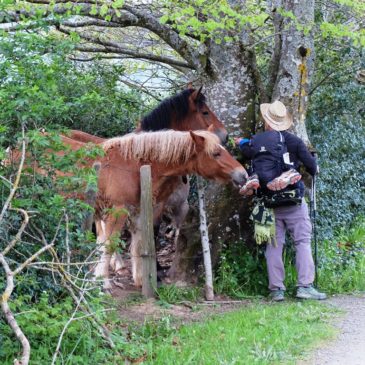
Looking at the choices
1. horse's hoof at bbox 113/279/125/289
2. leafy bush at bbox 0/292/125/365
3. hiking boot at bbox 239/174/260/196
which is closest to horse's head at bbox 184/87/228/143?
hiking boot at bbox 239/174/260/196

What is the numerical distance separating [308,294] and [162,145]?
250 centimetres

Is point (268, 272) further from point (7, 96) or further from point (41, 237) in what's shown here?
point (7, 96)

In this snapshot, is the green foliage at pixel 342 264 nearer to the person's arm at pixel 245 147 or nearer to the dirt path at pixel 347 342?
the dirt path at pixel 347 342

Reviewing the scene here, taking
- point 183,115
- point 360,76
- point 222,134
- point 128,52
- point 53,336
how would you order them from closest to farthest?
point 53,336, point 222,134, point 183,115, point 128,52, point 360,76

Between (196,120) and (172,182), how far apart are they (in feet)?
3.92

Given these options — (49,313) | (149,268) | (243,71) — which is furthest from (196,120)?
(49,313)

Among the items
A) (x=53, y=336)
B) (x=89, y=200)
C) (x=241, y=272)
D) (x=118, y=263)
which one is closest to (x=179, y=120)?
(x=118, y=263)

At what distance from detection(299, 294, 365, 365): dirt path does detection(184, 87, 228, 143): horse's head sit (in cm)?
275

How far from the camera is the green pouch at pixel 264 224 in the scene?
23.5 feet

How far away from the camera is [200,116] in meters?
8.48

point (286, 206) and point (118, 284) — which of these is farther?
point (118, 284)

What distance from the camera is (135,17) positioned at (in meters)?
8.47

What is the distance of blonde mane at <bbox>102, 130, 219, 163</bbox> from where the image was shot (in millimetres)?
7341

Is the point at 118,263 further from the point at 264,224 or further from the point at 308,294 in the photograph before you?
the point at 308,294
